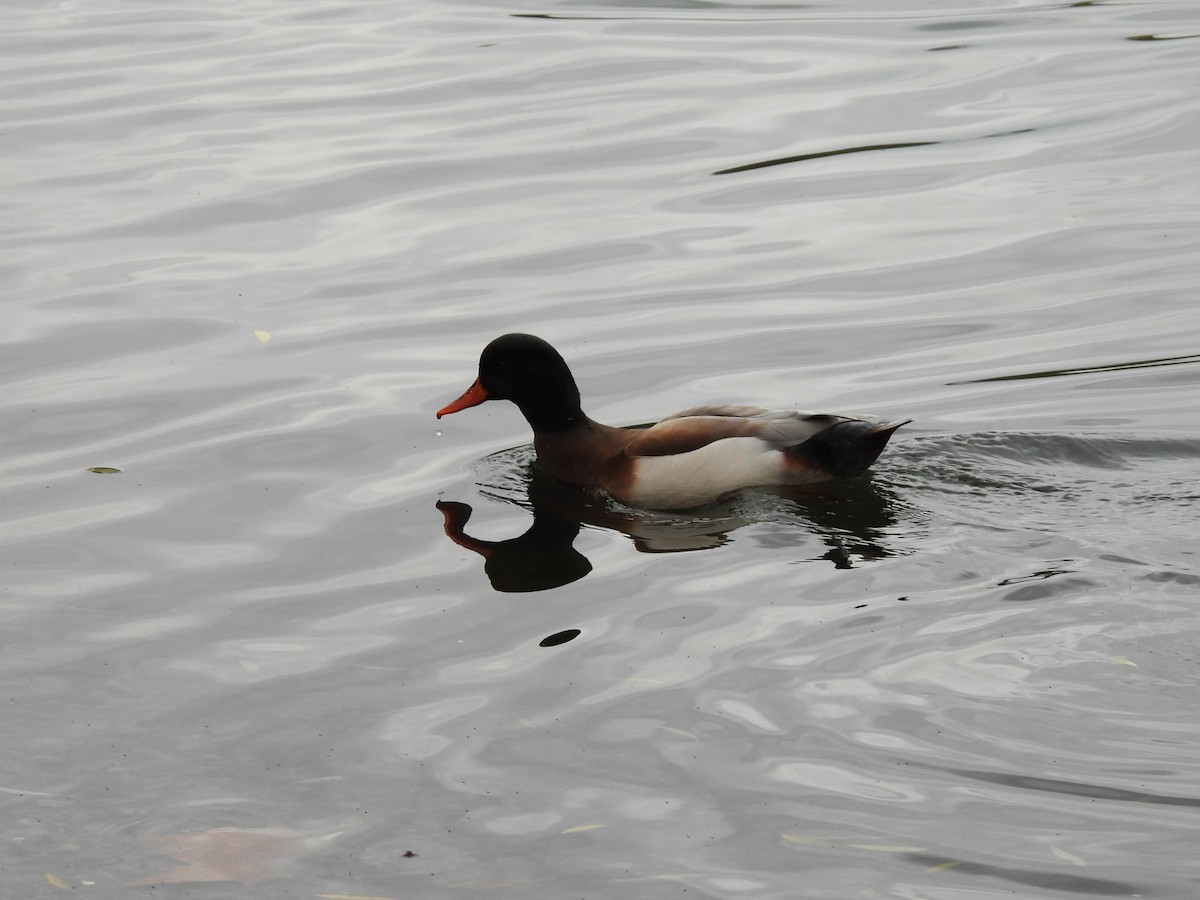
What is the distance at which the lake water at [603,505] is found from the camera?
5137 mm

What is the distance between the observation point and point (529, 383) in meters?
8.92

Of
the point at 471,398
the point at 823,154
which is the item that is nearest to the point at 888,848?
the point at 471,398

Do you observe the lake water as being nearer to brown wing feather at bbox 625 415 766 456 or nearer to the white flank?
the white flank

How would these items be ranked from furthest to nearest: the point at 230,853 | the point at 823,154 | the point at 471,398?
the point at 823,154 → the point at 471,398 → the point at 230,853

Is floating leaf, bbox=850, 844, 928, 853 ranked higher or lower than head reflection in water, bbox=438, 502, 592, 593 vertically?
lower

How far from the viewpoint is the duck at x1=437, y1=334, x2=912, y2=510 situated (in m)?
8.23

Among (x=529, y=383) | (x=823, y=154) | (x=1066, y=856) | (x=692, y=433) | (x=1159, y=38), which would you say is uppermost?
(x=1159, y=38)

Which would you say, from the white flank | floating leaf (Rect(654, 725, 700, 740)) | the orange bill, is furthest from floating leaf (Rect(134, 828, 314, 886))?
the orange bill

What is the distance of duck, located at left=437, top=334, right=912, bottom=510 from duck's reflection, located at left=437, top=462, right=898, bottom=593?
8 cm

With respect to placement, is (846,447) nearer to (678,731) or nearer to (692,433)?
(692,433)

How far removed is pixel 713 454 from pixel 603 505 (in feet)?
2.21

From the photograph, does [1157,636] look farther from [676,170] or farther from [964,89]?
[964,89]

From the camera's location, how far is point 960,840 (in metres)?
4.88

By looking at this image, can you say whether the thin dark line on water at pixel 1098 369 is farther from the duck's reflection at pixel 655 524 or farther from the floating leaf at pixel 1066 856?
the floating leaf at pixel 1066 856
